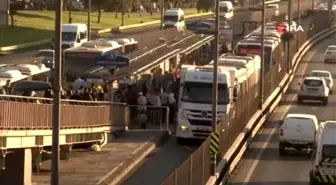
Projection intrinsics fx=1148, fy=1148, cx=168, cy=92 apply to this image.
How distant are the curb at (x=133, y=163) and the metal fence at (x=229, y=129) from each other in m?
2.66

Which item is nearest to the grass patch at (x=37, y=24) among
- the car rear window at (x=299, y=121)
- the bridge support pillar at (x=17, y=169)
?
the car rear window at (x=299, y=121)

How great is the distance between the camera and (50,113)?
2814 centimetres

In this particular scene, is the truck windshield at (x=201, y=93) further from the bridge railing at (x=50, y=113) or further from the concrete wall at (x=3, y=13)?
the concrete wall at (x=3, y=13)

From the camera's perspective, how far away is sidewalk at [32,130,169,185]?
30344 mm

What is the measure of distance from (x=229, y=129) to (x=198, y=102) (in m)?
5.50

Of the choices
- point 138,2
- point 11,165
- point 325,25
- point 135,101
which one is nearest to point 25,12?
point 138,2

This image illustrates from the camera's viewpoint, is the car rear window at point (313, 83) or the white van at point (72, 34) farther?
the white van at point (72, 34)

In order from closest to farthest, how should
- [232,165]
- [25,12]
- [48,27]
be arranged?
[232,165]
[48,27]
[25,12]

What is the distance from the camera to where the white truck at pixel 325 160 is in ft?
107

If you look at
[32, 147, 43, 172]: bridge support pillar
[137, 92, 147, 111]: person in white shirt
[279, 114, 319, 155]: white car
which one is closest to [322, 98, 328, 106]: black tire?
[137, 92, 147, 111]: person in white shirt

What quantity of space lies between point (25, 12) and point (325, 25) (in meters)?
33.9

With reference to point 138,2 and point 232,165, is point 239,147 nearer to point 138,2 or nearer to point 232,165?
point 232,165

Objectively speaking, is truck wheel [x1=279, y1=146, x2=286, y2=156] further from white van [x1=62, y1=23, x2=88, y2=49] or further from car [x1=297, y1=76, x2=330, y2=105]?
white van [x1=62, y1=23, x2=88, y2=49]

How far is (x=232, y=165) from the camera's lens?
115 feet
